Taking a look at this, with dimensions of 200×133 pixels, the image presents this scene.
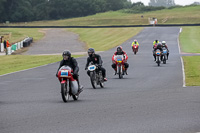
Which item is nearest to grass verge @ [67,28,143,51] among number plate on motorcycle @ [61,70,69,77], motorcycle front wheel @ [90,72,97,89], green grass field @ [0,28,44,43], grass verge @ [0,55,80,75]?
green grass field @ [0,28,44,43]

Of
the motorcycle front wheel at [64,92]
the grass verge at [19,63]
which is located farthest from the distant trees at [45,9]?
the motorcycle front wheel at [64,92]

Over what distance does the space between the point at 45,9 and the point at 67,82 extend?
424ft

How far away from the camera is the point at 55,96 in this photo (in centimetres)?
1491

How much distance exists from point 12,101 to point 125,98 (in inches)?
127

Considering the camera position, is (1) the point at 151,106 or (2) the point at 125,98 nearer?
(1) the point at 151,106

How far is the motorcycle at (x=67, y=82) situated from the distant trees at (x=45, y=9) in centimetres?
11668

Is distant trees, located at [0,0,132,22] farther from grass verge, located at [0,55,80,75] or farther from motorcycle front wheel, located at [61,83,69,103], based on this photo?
motorcycle front wheel, located at [61,83,69,103]

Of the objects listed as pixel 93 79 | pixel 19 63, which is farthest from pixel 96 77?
pixel 19 63

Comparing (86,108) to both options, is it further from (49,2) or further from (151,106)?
(49,2)

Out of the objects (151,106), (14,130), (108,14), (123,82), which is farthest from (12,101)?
(108,14)

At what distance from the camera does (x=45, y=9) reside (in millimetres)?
140500

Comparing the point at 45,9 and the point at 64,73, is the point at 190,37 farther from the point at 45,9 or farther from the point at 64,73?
the point at 45,9

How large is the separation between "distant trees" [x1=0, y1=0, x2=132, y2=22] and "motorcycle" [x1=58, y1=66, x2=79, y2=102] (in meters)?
117

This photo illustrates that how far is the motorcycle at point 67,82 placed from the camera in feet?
42.1
